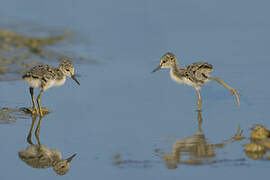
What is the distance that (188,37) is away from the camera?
15281mm

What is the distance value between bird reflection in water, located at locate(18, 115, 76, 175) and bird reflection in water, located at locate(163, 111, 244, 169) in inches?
54.3

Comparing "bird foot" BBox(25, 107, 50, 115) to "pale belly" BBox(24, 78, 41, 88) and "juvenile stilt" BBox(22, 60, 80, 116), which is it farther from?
"pale belly" BBox(24, 78, 41, 88)

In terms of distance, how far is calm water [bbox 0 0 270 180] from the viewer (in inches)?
322

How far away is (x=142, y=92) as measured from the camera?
11.7 metres

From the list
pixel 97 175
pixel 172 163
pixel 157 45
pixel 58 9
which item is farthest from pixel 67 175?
pixel 58 9

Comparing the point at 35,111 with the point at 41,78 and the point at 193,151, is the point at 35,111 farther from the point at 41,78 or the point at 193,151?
the point at 193,151

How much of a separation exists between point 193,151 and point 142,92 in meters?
3.29

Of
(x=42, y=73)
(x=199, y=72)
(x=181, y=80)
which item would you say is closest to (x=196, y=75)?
(x=199, y=72)

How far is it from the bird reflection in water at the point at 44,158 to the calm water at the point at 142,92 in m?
0.10

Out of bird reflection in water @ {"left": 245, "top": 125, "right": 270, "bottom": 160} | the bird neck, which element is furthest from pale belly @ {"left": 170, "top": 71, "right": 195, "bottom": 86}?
bird reflection in water @ {"left": 245, "top": 125, "right": 270, "bottom": 160}

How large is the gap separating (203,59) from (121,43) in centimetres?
267

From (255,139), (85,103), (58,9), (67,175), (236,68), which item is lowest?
(67,175)

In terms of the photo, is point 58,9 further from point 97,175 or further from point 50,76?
point 97,175

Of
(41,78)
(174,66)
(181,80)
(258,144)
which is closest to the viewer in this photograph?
(258,144)
